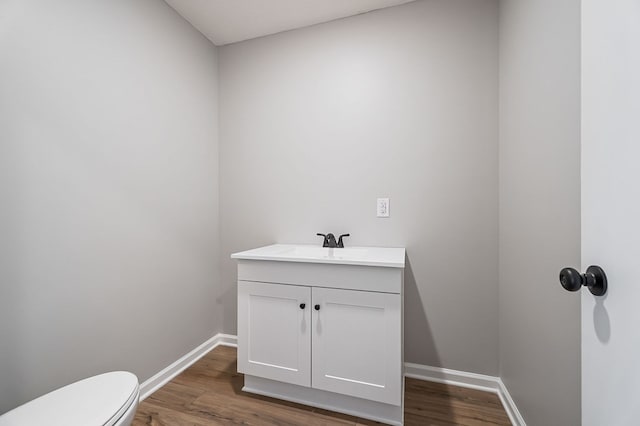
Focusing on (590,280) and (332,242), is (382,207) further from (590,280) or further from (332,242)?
(590,280)

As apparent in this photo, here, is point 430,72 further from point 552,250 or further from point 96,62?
point 96,62

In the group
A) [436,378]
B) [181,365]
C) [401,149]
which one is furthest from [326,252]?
[181,365]

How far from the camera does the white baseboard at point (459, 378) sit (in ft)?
5.55

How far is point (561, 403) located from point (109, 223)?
2.19 m

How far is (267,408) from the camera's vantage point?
1561mm

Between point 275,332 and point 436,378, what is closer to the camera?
point 275,332

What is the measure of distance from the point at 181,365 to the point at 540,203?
238cm

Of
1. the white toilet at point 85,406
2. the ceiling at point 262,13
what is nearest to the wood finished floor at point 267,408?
the white toilet at point 85,406

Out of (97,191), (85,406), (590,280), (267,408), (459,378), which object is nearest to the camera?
(590,280)

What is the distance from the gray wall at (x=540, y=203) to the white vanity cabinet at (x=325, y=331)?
0.58m

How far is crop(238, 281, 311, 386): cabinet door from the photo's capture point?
1549 mm

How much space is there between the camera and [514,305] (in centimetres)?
146

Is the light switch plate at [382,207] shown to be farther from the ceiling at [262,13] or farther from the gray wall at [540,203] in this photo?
the ceiling at [262,13]

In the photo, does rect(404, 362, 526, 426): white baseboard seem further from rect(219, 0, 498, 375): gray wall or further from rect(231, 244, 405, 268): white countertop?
rect(231, 244, 405, 268): white countertop
